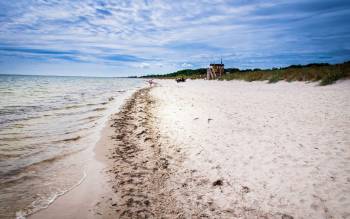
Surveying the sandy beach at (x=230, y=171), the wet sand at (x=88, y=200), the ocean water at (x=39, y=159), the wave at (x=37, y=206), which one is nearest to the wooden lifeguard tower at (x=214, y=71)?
the ocean water at (x=39, y=159)

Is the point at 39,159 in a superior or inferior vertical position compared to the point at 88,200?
superior

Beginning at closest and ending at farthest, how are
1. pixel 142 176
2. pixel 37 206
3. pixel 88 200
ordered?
1. pixel 37 206
2. pixel 88 200
3. pixel 142 176

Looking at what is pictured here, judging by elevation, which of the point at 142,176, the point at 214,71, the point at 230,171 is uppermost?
the point at 214,71

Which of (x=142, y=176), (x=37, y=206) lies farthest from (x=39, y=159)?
(x=142, y=176)

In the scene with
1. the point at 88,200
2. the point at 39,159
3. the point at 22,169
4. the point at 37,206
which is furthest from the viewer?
the point at 39,159

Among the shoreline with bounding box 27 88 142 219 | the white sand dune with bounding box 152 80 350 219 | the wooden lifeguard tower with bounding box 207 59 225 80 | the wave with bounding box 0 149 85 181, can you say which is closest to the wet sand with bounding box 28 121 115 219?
the shoreline with bounding box 27 88 142 219

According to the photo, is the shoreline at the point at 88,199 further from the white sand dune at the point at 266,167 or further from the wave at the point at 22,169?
the white sand dune at the point at 266,167

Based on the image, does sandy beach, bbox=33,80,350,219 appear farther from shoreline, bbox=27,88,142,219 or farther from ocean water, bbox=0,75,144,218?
ocean water, bbox=0,75,144,218

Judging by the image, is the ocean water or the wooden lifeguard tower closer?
the ocean water

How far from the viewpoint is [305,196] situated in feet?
12.0

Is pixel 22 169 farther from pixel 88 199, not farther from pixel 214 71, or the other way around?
pixel 214 71

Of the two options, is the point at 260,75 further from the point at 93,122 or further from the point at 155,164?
the point at 155,164

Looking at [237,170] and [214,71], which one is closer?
[237,170]

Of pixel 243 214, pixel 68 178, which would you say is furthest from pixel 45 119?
pixel 243 214
